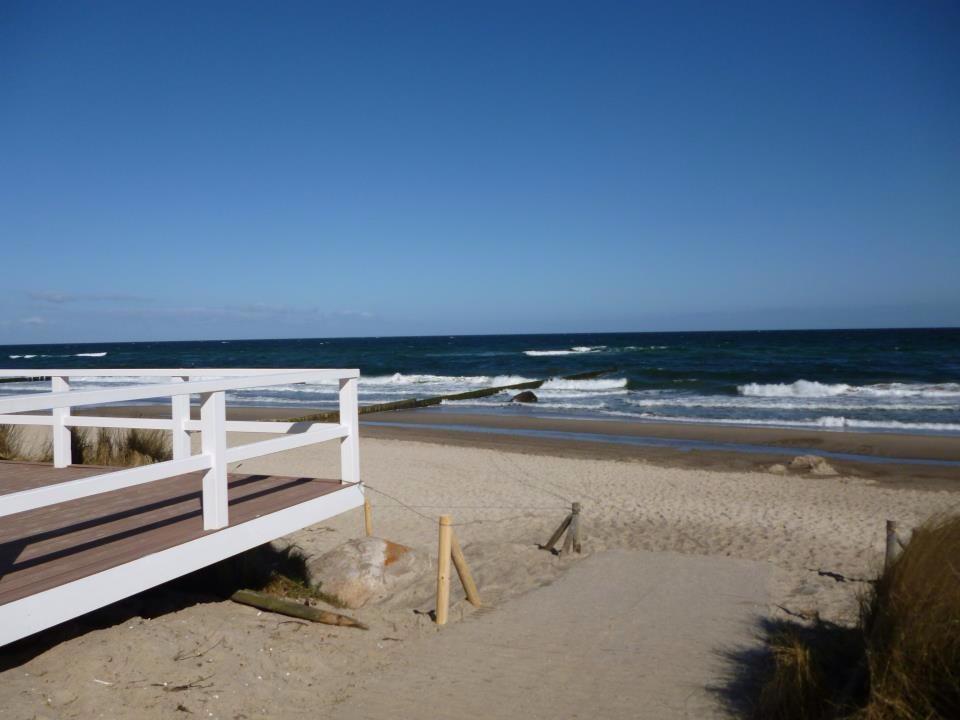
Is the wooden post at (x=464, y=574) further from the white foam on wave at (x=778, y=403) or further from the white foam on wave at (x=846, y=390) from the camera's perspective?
the white foam on wave at (x=846, y=390)

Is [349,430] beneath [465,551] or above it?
above

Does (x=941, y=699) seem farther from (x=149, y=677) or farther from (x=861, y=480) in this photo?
(x=861, y=480)

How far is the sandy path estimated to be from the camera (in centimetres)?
477

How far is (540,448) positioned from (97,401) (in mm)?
14356

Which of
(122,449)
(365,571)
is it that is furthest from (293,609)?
(122,449)

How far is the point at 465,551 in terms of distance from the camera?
8.77m

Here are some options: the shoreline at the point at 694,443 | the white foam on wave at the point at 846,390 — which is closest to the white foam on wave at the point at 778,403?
the white foam on wave at the point at 846,390

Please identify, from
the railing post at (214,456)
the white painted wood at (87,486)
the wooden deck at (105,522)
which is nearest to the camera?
the white painted wood at (87,486)

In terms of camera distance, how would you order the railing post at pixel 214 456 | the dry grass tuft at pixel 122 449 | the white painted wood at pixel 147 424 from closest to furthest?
the railing post at pixel 214 456
the white painted wood at pixel 147 424
the dry grass tuft at pixel 122 449

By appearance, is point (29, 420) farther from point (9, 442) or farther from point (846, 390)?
point (846, 390)

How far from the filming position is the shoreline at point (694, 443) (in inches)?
615

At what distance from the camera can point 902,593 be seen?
4.19 metres

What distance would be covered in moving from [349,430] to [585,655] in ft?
8.78

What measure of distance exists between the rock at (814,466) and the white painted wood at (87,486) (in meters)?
12.9
